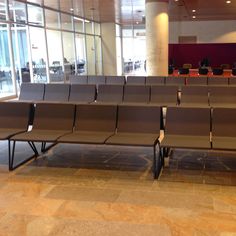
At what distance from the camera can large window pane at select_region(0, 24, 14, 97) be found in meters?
10.3

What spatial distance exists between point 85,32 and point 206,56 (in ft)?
21.4

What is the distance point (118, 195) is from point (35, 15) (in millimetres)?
9906

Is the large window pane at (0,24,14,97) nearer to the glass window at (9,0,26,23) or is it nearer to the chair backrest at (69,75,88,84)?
the glass window at (9,0,26,23)

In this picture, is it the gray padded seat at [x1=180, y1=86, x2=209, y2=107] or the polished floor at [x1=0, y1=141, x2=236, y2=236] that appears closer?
the polished floor at [x1=0, y1=141, x2=236, y2=236]

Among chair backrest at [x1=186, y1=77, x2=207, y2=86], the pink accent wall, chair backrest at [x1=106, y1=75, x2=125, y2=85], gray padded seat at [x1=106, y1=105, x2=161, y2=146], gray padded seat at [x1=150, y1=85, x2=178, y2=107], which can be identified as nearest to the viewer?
gray padded seat at [x1=106, y1=105, x2=161, y2=146]

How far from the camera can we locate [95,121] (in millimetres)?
4465

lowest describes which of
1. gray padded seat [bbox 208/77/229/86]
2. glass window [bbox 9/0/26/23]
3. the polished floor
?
the polished floor

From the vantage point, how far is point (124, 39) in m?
20.6

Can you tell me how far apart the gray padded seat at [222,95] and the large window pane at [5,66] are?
262 inches

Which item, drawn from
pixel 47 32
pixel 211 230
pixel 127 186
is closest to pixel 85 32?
pixel 47 32

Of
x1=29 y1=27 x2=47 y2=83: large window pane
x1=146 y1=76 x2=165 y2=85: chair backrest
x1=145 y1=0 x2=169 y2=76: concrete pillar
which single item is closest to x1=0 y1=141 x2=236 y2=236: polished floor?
x1=146 y1=76 x2=165 y2=85: chair backrest

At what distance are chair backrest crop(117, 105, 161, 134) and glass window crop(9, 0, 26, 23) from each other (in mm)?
6875

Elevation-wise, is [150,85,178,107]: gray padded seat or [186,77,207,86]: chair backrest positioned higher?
[186,77,207,86]: chair backrest

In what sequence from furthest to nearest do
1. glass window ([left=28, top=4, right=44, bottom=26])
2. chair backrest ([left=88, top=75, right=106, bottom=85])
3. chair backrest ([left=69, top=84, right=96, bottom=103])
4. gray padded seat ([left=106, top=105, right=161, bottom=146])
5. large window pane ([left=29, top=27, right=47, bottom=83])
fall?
large window pane ([left=29, top=27, right=47, bottom=83]) → glass window ([left=28, top=4, right=44, bottom=26]) → chair backrest ([left=88, top=75, right=106, bottom=85]) → chair backrest ([left=69, top=84, right=96, bottom=103]) → gray padded seat ([left=106, top=105, right=161, bottom=146])
